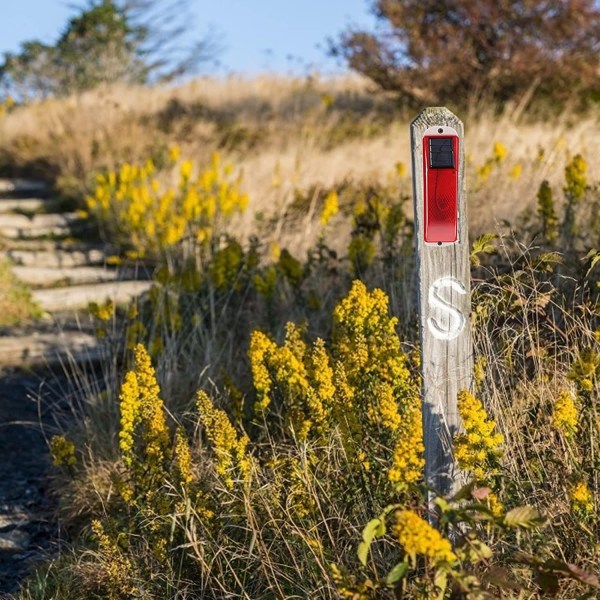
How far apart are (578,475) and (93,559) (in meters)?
1.94

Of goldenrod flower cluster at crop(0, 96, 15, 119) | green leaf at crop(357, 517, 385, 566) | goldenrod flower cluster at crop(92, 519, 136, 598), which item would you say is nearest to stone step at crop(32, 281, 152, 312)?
goldenrod flower cluster at crop(92, 519, 136, 598)

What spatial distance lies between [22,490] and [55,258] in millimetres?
5876

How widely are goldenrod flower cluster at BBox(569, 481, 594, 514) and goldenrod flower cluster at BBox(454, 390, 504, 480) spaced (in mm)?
245

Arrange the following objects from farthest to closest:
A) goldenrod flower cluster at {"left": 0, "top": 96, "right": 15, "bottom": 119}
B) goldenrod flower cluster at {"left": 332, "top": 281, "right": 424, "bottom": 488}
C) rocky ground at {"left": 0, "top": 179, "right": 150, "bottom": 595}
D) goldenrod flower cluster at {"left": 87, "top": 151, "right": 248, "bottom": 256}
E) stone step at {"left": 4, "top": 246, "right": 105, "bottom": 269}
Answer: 1. goldenrod flower cluster at {"left": 0, "top": 96, "right": 15, "bottom": 119}
2. stone step at {"left": 4, "top": 246, "right": 105, "bottom": 269}
3. goldenrod flower cluster at {"left": 87, "top": 151, "right": 248, "bottom": 256}
4. rocky ground at {"left": 0, "top": 179, "right": 150, "bottom": 595}
5. goldenrod flower cluster at {"left": 332, "top": 281, "right": 424, "bottom": 488}

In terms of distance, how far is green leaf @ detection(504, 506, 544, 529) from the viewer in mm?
2375

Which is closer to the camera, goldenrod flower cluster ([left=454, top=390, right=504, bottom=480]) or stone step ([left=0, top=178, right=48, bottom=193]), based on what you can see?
goldenrod flower cluster ([left=454, top=390, right=504, bottom=480])

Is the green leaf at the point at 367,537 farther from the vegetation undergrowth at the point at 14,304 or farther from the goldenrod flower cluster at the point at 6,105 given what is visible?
the goldenrod flower cluster at the point at 6,105

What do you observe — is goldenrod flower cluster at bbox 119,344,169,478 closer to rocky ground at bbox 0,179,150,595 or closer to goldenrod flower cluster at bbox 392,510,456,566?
rocky ground at bbox 0,179,150,595

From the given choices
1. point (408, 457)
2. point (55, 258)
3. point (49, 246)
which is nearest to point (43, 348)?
point (55, 258)

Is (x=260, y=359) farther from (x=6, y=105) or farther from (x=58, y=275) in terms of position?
(x=6, y=105)

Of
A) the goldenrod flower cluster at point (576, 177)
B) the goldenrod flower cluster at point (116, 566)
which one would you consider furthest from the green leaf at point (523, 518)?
the goldenrod flower cluster at point (576, 177)

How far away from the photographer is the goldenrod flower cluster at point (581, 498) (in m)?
2.65

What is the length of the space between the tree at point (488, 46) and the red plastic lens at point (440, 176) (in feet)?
39.4

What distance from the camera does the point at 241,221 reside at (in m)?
9.16
